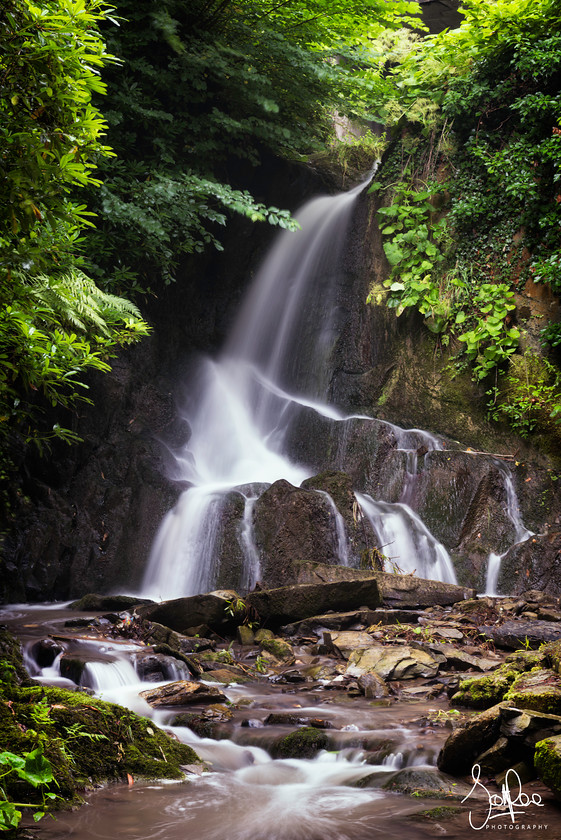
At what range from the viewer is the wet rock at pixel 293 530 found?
8.59m

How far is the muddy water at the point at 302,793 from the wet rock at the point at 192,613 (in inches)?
76.0

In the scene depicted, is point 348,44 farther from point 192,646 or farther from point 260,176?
point 192,646

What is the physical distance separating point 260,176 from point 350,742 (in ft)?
43.9

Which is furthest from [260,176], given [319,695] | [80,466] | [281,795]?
[281,795]

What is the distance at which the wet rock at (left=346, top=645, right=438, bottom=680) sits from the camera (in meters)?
5.46

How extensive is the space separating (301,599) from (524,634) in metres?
2.28

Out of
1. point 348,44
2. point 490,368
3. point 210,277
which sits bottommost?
point 490,368

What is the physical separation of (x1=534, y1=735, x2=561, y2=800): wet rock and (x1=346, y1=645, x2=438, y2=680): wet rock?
2.46 metres

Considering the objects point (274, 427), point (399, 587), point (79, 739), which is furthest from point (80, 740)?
point (274, 427)

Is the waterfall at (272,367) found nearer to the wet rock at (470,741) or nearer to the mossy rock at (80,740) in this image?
the mossy rock at (80,740)

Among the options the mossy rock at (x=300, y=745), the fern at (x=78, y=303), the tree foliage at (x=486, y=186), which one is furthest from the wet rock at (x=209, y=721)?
the tree foliage at (x=486, y=186)

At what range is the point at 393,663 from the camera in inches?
219

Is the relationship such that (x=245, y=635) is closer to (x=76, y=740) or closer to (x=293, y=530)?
(x=293, y=530)

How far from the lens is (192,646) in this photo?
6.34 m
